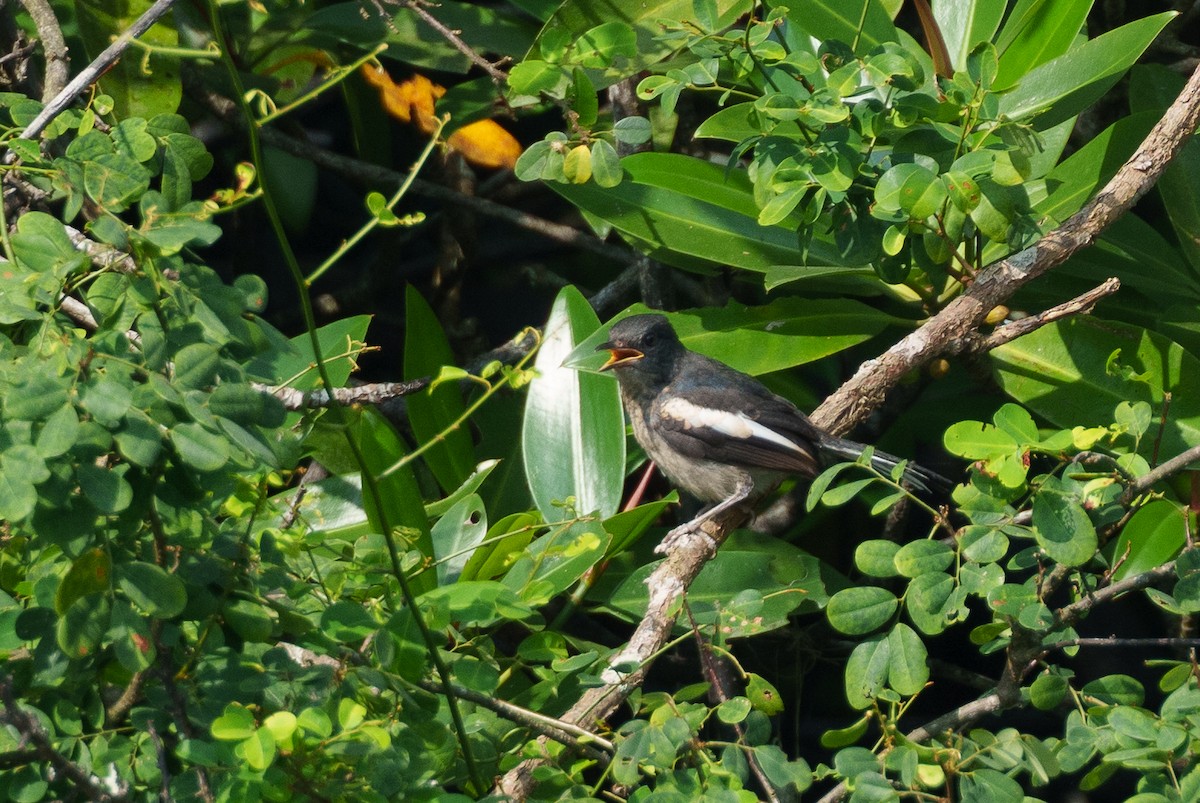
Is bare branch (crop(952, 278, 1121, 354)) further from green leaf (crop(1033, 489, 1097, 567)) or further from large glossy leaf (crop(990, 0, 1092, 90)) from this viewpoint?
green leaf (crop(1033, 489, 1097, 567))

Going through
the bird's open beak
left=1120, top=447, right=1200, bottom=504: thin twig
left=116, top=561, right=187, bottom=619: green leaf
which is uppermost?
left=116, top=561, right=187, bottom=619: green leaf

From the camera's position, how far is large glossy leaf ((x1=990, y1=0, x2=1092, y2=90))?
3236 mm

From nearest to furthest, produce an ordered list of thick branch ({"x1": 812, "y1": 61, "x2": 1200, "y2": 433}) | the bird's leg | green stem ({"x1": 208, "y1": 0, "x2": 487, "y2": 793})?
green stem ({"x1": 208, "y1": 0, "x2": 487, "y2": 793}), thick branch ({"x1": 812, "y1": 61, "x2": 1200, "y2": 433}), the bird's leg

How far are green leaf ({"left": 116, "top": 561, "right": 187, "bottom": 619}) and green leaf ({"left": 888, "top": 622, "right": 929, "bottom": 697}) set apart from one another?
1.17 m

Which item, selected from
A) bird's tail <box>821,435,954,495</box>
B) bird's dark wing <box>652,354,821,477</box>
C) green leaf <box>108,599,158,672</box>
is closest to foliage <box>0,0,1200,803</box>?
green leaf <box>108,599,158,672</box>

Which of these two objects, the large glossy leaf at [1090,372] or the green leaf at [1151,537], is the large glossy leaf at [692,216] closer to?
the large glossy leaf at [1090,372]

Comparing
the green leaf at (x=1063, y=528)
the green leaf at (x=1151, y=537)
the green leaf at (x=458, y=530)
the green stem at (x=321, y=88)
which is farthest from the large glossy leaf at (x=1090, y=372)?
the green stem at (x=321, y=88)

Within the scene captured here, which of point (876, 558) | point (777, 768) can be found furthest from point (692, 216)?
point (777, 768)

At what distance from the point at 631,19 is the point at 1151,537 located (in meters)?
2.13

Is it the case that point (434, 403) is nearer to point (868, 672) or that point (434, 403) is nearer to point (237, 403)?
point (868, 672)

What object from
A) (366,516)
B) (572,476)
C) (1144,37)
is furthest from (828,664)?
(1144,37)

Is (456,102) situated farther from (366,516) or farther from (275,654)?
(275,654)

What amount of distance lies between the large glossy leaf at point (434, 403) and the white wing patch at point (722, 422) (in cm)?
80

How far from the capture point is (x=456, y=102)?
3.93 meters
